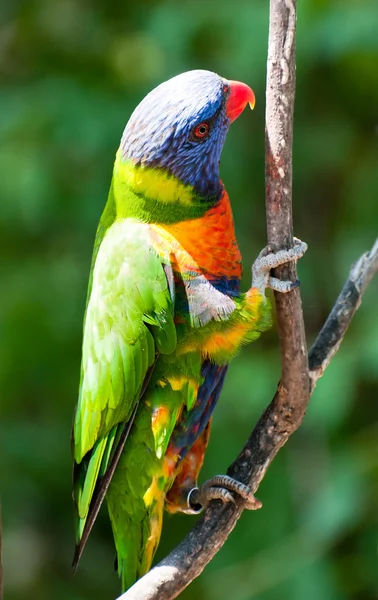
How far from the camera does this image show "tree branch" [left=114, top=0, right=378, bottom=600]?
1.97 metres

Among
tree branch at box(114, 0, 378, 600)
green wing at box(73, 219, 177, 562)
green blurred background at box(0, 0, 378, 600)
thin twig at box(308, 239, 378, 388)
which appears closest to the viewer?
tree branch at box(114, 0, 378, 600)

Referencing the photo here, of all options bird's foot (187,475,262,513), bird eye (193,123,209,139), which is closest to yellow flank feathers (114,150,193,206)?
bird eye (193,123,209,139)

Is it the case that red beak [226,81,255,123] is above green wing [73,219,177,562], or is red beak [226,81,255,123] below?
above

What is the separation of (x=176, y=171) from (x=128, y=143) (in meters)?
0.16

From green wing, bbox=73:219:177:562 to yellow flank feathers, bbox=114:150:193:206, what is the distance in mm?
100

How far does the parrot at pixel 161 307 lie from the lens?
2.17 meters

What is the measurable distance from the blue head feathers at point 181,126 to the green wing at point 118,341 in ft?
0.67

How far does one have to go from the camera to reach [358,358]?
343 centimetres

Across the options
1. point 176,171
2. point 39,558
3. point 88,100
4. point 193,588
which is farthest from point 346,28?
point 39,558

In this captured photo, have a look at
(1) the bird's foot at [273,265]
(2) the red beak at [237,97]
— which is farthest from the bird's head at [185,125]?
(1) the bird's foot at [273,265]

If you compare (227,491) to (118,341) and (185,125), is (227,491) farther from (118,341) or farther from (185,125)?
(185,125)

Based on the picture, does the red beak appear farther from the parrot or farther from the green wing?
the green wing

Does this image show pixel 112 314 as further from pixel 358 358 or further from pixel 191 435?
pixel 358 358

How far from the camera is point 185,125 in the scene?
2.22 meters
